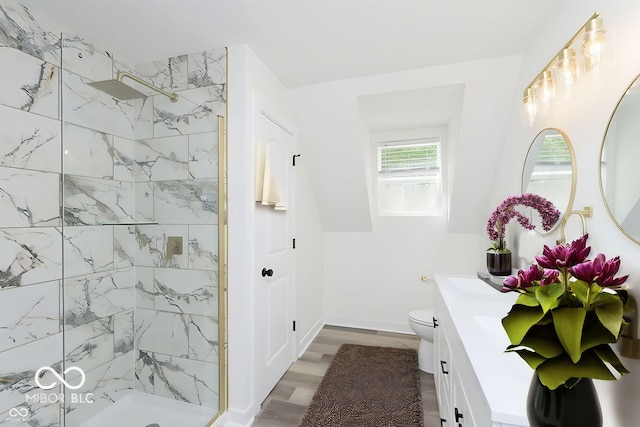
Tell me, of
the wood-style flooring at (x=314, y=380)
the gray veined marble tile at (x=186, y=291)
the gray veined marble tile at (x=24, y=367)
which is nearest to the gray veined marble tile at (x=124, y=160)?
the gray veined marble tile at (x=186, y=291)

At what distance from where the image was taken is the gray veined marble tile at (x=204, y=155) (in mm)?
1869

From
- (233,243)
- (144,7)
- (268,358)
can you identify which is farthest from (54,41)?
(268,358)

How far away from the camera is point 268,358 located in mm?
2094

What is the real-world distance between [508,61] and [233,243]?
2.29 metres

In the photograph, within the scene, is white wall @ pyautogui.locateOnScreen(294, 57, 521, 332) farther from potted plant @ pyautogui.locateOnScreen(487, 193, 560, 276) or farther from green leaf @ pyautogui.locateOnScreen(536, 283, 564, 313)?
green leaf @ pyautogui.locateOnScreen(536, 283, 564, 313)

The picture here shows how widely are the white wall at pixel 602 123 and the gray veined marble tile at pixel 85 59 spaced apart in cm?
261

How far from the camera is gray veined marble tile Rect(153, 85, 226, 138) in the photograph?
1.88m

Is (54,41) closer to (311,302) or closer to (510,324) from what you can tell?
(510,324)

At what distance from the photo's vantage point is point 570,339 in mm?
640

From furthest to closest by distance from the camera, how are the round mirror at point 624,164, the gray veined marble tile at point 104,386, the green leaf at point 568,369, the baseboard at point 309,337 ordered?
the baseboard at point 309,337, the gray veined marble tile at point 104,386, the round mirror at point 624,164, the green leaf at point 568,369

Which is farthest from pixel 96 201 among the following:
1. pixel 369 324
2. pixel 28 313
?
pixel 369 324

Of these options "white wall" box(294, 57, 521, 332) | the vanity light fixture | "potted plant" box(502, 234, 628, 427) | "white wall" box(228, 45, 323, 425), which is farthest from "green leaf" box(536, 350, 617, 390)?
"white wall" box(294, 57, 521, 332)

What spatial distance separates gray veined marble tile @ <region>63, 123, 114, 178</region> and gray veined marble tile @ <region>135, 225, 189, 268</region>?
436mm

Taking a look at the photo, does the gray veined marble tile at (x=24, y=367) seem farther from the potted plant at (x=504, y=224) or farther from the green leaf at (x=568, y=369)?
the potted plant at (x=504, y=224)
